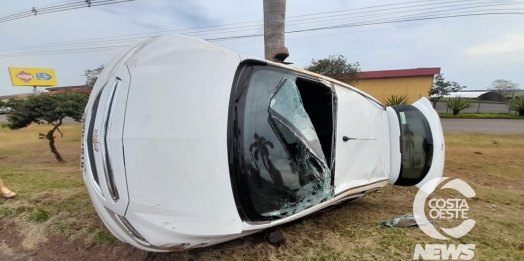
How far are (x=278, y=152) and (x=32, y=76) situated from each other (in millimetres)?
46719

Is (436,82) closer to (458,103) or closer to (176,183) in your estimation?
(458,103)

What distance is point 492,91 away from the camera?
3931cm

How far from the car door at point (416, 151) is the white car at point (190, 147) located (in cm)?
147

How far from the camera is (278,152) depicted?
2.08 metres

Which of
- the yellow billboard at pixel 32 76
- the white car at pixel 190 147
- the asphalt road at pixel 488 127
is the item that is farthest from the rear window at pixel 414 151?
the yellow billboard at pixel 32 76

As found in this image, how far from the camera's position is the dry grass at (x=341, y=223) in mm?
2172

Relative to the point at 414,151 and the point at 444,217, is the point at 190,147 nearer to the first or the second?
the point at 414,151

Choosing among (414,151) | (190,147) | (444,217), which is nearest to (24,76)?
(190,147)

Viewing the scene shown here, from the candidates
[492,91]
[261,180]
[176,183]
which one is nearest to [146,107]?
[176,183]

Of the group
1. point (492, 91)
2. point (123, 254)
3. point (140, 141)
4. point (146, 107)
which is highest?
point (492, 91)

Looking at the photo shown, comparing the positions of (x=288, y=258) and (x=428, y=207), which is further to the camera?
(x=428, y=207)

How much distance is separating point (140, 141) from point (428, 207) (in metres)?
3.37

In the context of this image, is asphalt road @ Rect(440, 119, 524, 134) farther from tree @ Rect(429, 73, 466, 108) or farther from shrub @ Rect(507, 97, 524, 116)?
tree @ Rect(429, 73, 466, 108)

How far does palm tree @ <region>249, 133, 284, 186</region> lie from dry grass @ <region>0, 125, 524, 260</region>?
696mm
